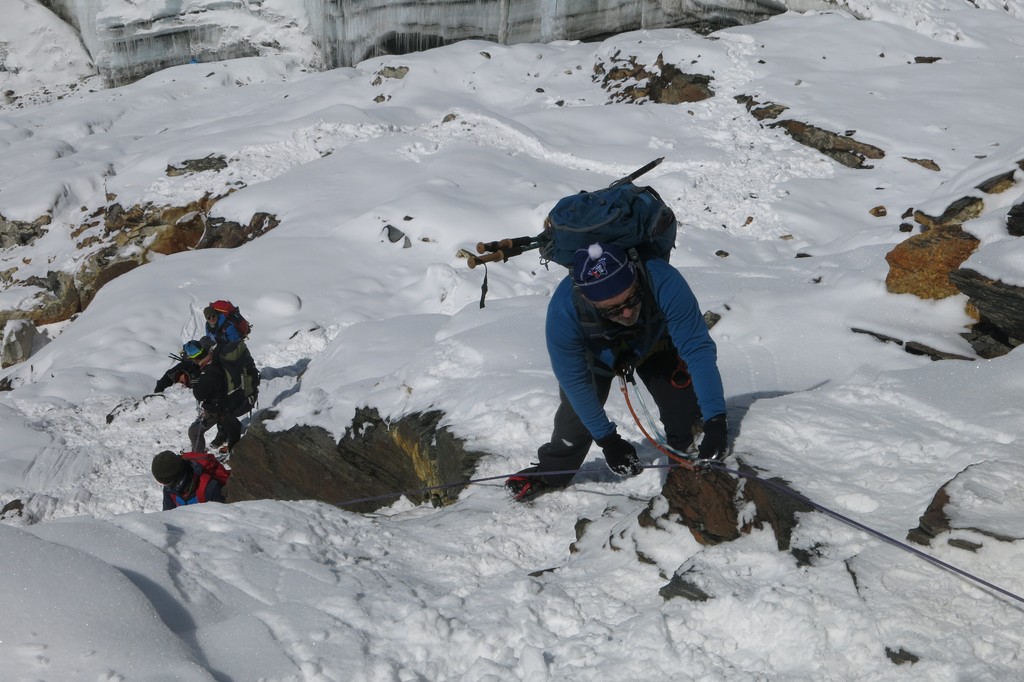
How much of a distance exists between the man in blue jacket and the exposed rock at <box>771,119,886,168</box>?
10989mm

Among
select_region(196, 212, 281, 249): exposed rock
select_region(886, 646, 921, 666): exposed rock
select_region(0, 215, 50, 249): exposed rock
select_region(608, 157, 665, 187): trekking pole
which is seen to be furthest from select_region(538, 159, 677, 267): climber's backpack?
select_region(0, 215, 50, 249): exposed rock

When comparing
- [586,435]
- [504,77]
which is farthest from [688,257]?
[504,77]

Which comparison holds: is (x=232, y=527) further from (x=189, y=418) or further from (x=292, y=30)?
(x=292, y=30)

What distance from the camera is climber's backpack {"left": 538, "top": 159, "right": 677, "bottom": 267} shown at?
3191mm

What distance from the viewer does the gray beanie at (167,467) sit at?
5297 mm

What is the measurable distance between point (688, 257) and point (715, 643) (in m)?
8.50

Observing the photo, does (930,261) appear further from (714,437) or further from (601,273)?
(601,273)

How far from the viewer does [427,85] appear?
19312 millimetres

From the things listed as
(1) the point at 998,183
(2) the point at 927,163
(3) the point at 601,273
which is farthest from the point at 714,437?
(2) the point at 927,163

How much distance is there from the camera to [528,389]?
5.05m

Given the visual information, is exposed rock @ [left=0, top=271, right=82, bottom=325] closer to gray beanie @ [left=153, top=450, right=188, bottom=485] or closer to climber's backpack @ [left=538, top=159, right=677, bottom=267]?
gray beanie @ [left=153, top=450, right=188, bottom=485]

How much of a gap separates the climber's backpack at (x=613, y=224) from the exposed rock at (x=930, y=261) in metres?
3.39

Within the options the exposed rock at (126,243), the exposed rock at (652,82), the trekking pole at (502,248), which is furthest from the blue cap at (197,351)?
the exposed rock at (652,82)

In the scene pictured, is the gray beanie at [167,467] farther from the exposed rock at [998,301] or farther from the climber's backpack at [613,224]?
the exposed rock at [998,301]
